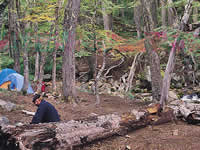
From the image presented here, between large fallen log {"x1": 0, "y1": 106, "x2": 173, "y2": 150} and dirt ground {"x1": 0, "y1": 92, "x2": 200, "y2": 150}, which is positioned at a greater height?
large fallen log {"x1": 0, "y1": 106, "x2": 173, "y2": 150}

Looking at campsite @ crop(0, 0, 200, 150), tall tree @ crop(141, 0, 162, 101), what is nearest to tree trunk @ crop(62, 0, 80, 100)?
campsite @ crop(0, 0, 200, 150)

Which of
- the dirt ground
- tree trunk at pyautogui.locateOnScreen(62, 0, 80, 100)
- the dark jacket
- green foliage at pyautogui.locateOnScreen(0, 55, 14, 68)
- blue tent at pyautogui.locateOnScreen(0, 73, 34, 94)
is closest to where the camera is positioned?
the dirt ground

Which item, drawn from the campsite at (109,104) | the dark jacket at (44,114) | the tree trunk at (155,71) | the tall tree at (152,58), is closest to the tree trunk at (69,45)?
the campsite at (109,104)

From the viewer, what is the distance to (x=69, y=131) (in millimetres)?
4160

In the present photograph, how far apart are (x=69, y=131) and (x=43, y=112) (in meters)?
0.91

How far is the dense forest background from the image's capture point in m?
6.41

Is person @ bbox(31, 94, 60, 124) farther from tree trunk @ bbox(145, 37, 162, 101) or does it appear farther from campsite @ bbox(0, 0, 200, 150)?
tree trunk @ bbox(145, 37, 162, 101)

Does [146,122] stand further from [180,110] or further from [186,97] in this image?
[186,97]

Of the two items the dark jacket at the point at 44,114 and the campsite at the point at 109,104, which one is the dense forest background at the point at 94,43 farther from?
the dark jacket at the point at 44,114

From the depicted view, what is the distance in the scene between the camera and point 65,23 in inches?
340

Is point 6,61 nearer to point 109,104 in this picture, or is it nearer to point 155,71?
point 109,104

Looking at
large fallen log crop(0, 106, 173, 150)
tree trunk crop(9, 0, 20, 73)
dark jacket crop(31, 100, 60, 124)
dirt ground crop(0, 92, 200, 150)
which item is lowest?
dirt ground crop(0, 92, 200, 150)

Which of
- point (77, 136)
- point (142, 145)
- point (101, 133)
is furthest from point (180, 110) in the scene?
point (77, 136)

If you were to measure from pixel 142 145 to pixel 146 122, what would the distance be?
1235 millimetres
